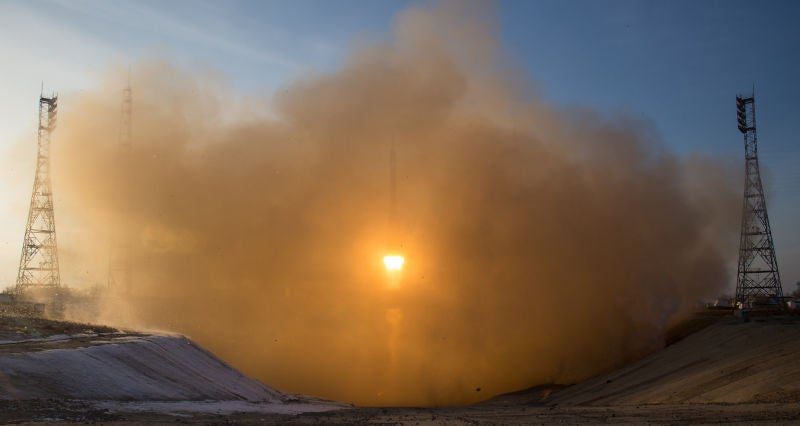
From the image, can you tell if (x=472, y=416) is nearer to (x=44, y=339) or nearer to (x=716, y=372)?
(x=716, y=372)

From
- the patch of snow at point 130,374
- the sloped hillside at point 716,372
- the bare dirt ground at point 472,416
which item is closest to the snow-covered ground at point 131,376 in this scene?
the patch of snow at point 130,374

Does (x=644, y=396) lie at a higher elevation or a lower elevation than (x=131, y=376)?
lower

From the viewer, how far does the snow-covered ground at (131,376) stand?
2625cm

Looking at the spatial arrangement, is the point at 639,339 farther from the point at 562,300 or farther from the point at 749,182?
the point at 749,182

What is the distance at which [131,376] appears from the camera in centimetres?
3102

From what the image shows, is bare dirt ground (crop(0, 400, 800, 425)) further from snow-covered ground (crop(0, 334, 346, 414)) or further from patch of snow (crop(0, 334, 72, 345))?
patch of snow (crop(0, 334, 72, 345))

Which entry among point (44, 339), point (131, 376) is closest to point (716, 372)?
point (131, 376)

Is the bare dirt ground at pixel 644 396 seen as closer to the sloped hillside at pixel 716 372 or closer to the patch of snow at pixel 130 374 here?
the sloped hillside at pixel 716 372

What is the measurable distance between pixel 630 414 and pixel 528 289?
34319 mm

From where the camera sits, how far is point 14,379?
83.8 ft

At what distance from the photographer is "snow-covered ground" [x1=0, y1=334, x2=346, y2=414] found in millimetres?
26250

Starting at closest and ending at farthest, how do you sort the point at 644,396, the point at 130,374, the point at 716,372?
the point at 130,374 < the point at 644,396 < the point at 716,372

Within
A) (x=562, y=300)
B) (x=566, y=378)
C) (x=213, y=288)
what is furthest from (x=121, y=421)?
(x=213, y=288)

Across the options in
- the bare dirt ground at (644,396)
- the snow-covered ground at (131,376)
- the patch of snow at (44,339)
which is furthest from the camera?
the patch of snow at (44,339)
